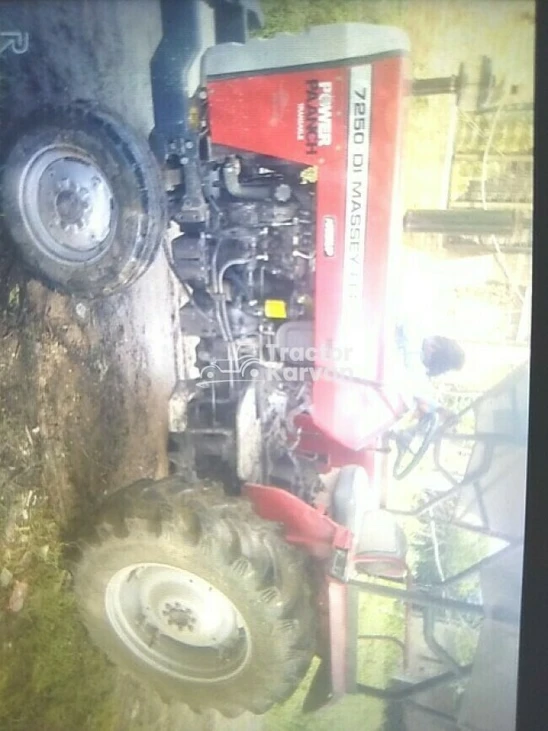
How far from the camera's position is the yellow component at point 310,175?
3.78 ft

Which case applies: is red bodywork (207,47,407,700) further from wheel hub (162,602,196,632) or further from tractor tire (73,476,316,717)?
wheel hub (162,602,196,632)

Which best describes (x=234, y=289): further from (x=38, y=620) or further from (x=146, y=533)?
(x=38, y=620)

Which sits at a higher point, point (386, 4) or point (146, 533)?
point (386, 4)

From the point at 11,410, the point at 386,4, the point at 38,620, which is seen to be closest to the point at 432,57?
the point at 386,4

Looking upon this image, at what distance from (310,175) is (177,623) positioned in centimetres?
80

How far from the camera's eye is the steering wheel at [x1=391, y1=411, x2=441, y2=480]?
3.82 feet

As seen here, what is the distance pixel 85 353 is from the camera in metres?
1.35

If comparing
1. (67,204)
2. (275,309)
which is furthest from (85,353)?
(275,309)

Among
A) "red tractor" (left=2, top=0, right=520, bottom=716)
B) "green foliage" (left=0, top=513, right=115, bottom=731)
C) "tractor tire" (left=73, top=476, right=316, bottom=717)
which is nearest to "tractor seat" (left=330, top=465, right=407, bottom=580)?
"red tractor" (left=2, top=0, right=520, bottom=716)

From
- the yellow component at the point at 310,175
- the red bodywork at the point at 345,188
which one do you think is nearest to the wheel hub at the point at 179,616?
the red bodywork at the point at 345,188

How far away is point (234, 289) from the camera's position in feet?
4.03

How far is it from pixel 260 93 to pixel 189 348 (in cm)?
40

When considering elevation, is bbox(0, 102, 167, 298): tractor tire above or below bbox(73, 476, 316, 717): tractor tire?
above

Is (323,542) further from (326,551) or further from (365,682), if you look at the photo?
(365,682)
